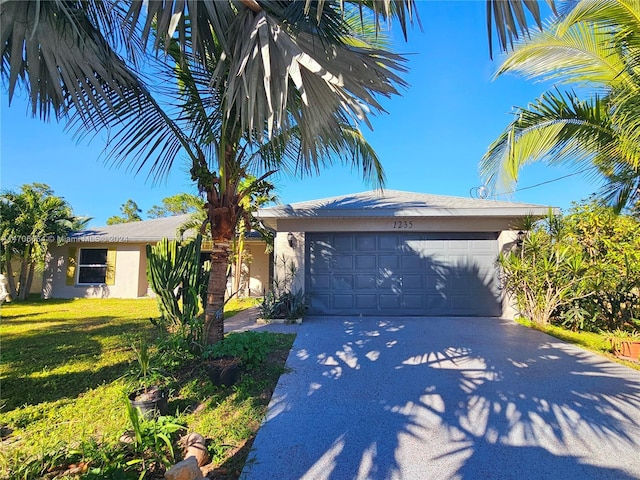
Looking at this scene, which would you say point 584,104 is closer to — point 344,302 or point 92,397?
point 344,302

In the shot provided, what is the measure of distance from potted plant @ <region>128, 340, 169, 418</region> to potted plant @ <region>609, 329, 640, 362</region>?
25.2 ft

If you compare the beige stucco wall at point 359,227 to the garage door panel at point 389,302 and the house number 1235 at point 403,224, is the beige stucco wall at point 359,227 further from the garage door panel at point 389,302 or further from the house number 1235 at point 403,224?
the garage door panel at point 389,302

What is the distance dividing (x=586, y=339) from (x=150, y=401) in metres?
8.58

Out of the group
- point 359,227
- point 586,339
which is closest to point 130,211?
point 359,227

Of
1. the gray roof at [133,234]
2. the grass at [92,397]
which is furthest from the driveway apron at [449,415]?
the gray roof at [133,234]

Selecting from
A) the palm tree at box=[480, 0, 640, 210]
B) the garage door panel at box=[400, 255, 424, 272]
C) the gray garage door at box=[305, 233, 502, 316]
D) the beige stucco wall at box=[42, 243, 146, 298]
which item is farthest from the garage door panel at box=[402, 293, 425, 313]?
the beige stucco wall at box=[42, 243, 146, 298]

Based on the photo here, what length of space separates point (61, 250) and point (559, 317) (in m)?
20.4

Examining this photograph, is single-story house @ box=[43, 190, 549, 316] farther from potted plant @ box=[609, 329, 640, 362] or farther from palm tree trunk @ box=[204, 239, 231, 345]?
palm tree trunk @ box=[204, 239, 231, 345]

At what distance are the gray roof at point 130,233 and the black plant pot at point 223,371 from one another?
476 inches

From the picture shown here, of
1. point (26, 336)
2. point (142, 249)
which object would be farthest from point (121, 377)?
point (142, 249)

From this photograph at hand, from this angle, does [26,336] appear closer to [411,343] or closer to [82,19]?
[82,19]

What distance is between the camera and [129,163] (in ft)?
15.4

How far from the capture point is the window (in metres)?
15.4

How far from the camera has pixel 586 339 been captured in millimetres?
7043
